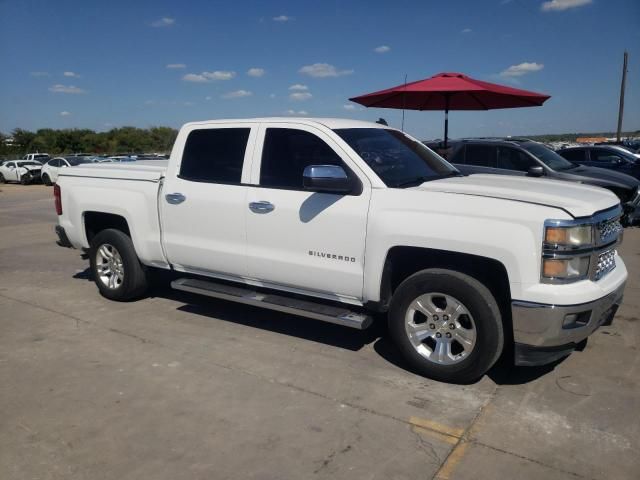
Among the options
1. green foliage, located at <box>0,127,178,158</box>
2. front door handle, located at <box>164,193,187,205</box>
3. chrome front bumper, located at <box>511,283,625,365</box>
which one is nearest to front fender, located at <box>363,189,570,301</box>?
chrome front bumper, located at <box>511,283,625,365</box>

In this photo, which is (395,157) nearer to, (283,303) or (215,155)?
(283,303)

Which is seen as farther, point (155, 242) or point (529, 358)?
point (155, 242)

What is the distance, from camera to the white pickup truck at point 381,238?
3627 mm

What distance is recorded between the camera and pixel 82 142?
221 ft

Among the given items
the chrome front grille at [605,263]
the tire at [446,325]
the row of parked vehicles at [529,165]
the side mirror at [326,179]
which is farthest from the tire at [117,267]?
the row of parked vehicles at [529,165]

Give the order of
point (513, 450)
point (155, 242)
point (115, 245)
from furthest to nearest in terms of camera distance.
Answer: point (115, 245) → point (155, 242) → point (513, 450)

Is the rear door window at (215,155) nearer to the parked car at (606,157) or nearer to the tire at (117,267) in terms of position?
the tire at (117,267)

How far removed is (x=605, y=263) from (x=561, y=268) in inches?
25.8

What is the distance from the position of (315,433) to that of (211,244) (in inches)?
90.3

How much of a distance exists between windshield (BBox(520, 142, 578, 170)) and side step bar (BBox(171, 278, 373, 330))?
7459mm

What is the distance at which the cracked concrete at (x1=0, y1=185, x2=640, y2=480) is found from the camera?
306 cm

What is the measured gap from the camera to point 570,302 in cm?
355

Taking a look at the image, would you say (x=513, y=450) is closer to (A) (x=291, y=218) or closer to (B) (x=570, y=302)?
(B) (x=570, y=302)

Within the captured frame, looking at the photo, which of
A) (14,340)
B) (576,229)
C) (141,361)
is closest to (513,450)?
(576,229)
